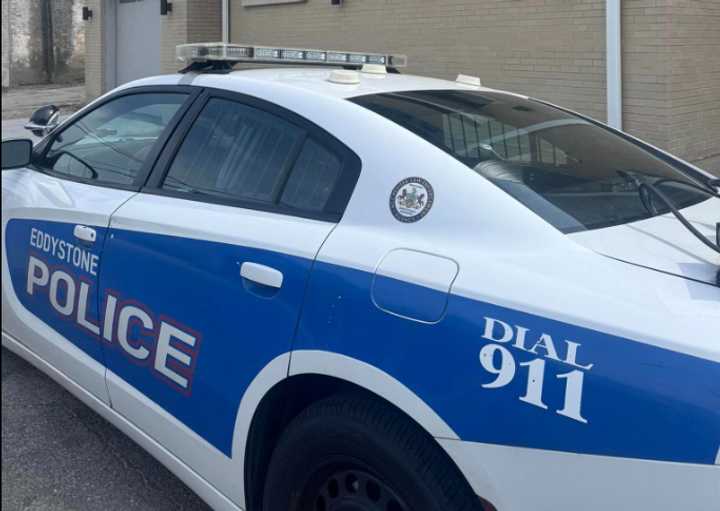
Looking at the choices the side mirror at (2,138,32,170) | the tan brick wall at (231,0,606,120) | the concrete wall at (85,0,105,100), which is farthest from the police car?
the concrete wall at (85,0,105,100)

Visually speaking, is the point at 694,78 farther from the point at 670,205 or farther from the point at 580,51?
the point at 670,205

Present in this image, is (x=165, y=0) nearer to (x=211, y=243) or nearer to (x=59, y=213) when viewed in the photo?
(x=59, y=213)

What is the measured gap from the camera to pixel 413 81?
315 cm

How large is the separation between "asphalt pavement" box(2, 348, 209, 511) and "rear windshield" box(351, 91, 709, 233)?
1636 millimetres

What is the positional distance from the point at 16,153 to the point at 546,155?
2.35 m

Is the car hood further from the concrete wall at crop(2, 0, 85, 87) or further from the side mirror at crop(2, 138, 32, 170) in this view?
the concrete wall at crop(2, 0, 85, 87)

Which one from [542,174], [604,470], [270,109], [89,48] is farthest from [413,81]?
[89,48]

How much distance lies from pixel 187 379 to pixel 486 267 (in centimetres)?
110

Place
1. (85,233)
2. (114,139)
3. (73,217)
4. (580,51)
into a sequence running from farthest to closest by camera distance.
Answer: (580,51)
(114,139)
(73,217)
(85,233)

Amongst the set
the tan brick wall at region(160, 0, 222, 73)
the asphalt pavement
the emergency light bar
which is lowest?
the asphalt pavement

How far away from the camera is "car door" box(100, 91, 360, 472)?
7.68 ft

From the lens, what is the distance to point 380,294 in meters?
2.03

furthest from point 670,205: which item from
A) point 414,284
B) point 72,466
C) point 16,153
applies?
point 16,153

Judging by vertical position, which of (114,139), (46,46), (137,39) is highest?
(137,39)
